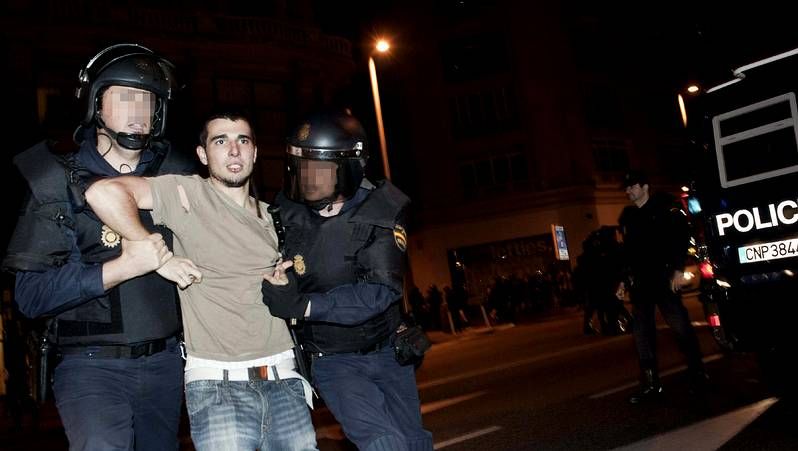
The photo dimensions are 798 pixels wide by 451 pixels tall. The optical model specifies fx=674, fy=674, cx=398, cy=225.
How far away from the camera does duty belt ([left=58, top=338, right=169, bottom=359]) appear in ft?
8.38

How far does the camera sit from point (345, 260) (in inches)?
117

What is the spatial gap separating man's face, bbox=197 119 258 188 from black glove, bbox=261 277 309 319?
0.49 metres

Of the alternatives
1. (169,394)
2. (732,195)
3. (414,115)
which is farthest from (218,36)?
(169,394)

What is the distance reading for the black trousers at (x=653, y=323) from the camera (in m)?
6.19

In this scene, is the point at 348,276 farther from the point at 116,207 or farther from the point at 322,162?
the point at 116,207

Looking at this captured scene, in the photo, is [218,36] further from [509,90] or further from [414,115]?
[509,90]

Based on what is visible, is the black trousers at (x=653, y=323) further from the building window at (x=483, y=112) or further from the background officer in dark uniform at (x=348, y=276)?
the building window at (x=483, y=112)

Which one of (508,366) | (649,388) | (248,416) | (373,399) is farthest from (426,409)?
(248,416)

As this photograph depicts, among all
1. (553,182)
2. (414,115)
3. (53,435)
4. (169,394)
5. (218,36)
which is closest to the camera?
(169,394)

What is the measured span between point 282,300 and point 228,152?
27.4 inches

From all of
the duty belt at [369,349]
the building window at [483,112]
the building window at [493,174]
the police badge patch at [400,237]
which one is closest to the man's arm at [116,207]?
the duty belt at [369,349]

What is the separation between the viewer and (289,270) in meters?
2.83

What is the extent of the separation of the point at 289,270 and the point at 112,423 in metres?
0.88

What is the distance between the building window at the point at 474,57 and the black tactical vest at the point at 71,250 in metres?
30.6
